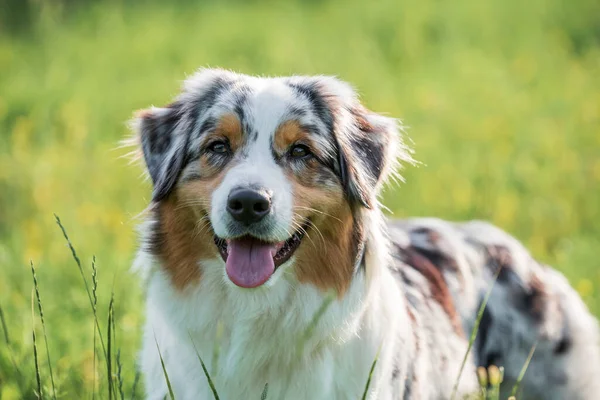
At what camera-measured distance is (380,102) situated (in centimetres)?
1056

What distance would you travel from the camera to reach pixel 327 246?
13.4ft

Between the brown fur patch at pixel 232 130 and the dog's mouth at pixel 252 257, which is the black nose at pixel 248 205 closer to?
the dog's mouth at pixel 252 257

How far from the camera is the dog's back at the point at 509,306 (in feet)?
16.7

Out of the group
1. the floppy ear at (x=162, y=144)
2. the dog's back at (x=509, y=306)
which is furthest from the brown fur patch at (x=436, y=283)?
the floppy ear at (x=162, y=144)

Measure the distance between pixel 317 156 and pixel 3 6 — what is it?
482 inches

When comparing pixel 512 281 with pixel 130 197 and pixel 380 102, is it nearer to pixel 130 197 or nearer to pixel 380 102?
pixel 130 197

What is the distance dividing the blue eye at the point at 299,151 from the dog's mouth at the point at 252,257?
0.38 m

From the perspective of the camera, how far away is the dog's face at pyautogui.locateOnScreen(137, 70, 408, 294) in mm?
3867

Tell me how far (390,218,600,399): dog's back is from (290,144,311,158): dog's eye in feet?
3.63

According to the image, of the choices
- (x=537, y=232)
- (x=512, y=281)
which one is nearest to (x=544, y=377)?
(x=512, y=281)

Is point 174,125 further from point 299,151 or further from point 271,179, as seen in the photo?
point 271,179

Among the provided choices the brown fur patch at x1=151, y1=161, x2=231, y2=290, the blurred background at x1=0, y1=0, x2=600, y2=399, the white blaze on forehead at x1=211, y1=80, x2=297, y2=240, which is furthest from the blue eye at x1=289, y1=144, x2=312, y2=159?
the blurred background at x1=0, y1=0, x2=600, y2=399

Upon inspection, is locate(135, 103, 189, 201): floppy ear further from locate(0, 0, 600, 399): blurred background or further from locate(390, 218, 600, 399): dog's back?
locate(390, 218, 600, 399): dog's back

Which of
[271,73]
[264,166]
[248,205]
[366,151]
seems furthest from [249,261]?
[271,73]
